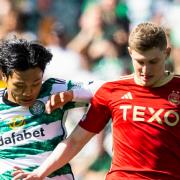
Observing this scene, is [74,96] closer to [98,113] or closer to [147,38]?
[98,113]

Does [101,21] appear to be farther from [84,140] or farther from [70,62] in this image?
[84,140]

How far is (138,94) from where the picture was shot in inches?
273

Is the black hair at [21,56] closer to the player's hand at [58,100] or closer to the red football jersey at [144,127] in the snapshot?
the player's hand at [58,100]

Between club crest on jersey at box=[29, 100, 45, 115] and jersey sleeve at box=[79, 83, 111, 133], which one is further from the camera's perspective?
club crest on jersey at box=[29, 100, 45, 115]

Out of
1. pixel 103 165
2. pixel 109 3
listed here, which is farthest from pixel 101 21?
pixel 103 165

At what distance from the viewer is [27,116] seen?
7.35 meters

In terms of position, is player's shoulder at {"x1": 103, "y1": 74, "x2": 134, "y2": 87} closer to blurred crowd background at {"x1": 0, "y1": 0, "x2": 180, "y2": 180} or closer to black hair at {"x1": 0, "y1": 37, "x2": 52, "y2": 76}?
black hair at {"x1": 0, "y1": 37, "x2": 52, "y2": 76}

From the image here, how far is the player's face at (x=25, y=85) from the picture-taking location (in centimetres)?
714

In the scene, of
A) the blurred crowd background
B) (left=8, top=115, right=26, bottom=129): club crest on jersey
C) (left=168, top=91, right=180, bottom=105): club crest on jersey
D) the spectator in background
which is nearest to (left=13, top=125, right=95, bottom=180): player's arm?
(left=8, top=115, right=26, bottom=129): club crest on jersey

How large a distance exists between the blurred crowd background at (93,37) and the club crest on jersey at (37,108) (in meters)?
3.43

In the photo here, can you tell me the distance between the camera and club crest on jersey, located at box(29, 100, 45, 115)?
7301mm

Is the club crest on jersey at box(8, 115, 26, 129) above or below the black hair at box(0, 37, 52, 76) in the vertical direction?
below

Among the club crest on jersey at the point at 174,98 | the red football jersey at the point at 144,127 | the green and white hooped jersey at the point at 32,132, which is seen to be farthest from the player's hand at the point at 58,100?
the club crest on jersey at the point at 174,98

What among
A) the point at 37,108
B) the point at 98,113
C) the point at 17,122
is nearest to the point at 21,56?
the point at 37,108
